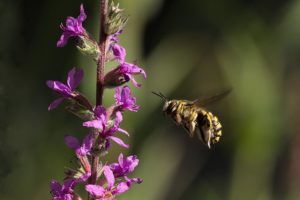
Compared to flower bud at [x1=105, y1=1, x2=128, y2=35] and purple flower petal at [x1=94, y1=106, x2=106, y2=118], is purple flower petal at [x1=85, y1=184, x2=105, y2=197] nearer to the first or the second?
purple flower petal at [x1=94, y1=106, x2=106, y2=118]

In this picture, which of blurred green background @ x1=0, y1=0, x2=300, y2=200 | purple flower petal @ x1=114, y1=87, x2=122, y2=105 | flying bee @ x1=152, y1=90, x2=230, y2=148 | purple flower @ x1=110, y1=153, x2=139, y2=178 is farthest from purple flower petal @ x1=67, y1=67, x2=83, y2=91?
blurred green background @ x1=0, y1=0, x2=300, y2=200

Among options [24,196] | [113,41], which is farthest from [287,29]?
[113,41]

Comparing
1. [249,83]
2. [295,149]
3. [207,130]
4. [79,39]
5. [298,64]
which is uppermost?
[79,39]

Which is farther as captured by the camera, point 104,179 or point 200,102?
point 200,102

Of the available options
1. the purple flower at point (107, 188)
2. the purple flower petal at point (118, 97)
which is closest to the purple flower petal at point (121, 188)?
the purple flower at point (107, 188)

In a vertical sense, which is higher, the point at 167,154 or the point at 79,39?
the point at 79,39

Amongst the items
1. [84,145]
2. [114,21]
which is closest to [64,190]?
[84,145]

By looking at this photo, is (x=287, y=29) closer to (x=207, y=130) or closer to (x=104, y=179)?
(x=207, y=130)

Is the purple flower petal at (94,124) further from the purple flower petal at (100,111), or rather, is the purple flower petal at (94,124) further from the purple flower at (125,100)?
the purple flower at (125,100)

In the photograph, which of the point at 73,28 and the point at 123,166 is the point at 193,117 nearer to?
the point at 123,166
